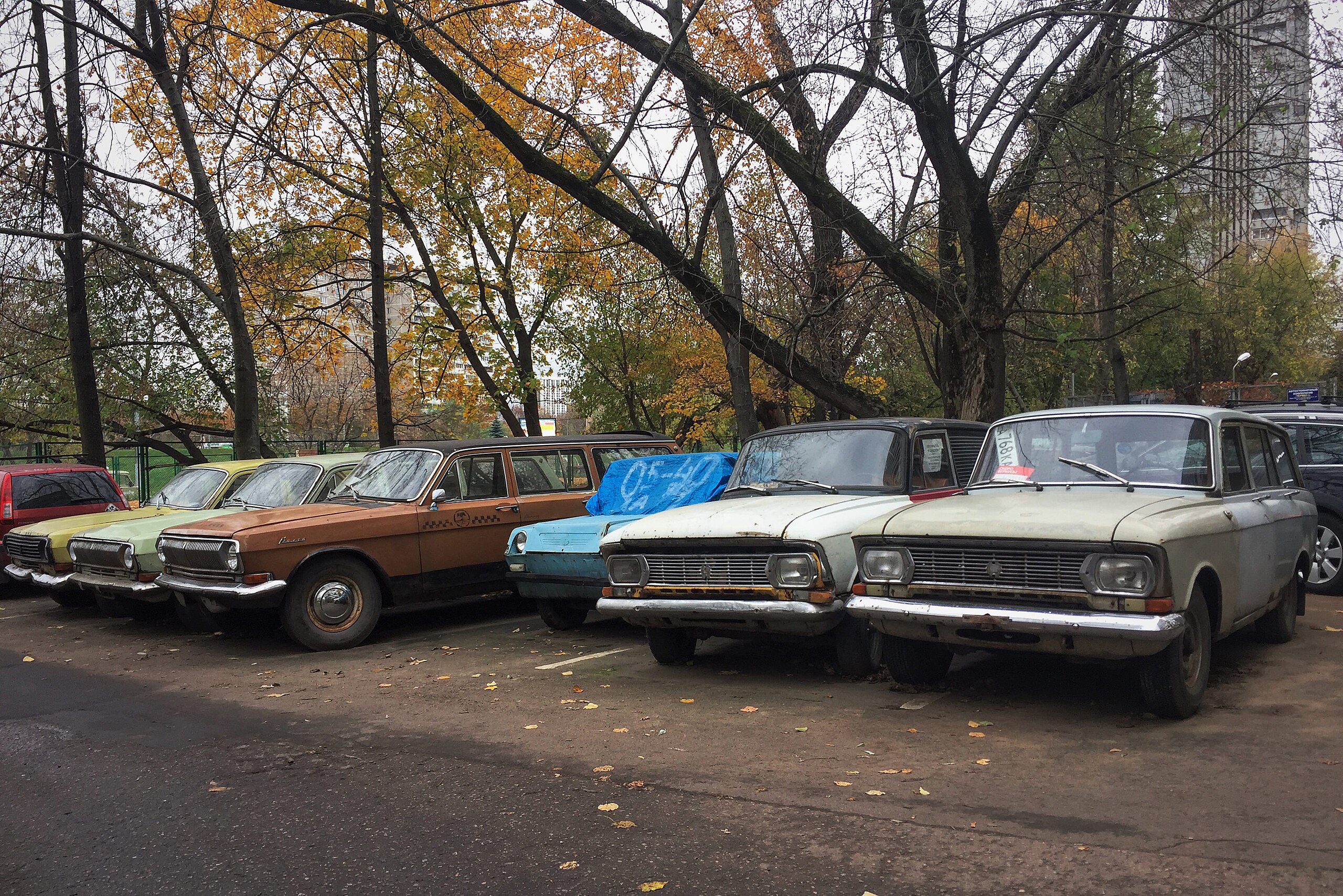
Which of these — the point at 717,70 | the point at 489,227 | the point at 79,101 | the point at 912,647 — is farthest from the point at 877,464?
the point at 489,227

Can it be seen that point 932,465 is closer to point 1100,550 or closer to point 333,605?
point 1100,550

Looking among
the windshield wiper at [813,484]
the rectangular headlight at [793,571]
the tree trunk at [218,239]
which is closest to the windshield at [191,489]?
the tree trunk at [218,239]

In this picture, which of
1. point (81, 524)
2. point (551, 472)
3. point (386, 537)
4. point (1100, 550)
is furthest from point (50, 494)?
point (1100, 550)

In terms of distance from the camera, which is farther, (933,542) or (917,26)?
(917,26)

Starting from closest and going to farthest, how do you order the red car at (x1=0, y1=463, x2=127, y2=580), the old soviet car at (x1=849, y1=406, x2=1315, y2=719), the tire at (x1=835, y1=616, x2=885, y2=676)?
the old soviet car at (x1=849, y1=406, x2=1315, y2=719)
the tire at (x1=835, y1=616, x2=885, y2=676)
the red car at (x1=0, y1=463, x2=127, y2=580)

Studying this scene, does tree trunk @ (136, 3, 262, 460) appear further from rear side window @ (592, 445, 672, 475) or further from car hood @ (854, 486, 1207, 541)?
car hood @ (854, 486, 1207, 541)

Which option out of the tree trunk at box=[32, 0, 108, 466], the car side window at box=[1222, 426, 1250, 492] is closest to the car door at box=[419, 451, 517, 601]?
the car side window at box=[1222, 426, 1250, 492]

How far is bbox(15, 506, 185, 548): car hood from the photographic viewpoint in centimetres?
1199

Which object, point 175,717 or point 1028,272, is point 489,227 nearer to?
point 1028,272

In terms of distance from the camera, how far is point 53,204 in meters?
18.0

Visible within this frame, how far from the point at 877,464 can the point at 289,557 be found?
200 inches

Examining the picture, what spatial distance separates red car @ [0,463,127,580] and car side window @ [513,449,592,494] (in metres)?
6.21

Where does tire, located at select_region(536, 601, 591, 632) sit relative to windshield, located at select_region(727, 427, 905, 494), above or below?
below

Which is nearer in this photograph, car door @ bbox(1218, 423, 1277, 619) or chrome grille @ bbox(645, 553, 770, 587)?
car door @ bbox(1218, 423, 1277, 619)
